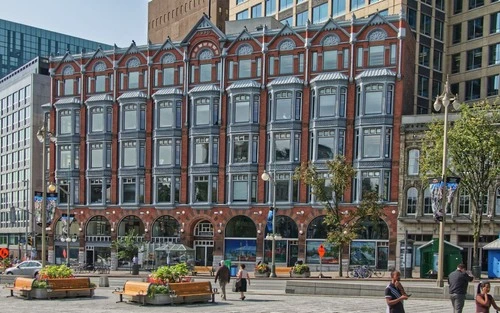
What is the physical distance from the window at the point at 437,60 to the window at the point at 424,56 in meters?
1.09

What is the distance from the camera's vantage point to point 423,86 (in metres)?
74.2

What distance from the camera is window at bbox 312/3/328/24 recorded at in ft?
263

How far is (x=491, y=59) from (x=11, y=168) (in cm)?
6288

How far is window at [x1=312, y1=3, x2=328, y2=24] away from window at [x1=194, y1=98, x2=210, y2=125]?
21.5 meters

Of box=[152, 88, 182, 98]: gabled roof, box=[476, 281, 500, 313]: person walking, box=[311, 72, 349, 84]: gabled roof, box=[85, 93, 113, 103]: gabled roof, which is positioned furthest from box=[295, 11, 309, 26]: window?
box=[476, 281, 500, 313]: person walking

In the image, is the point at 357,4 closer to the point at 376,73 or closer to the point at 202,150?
the point at 376,73

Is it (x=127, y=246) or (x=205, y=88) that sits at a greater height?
(x=205, y=88)

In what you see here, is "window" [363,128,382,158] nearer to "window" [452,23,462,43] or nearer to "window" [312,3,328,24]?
"window" [452,23,462,43]

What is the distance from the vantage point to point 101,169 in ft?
230

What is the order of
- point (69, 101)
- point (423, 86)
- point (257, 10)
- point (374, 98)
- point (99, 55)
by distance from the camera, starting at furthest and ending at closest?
point (257, 10)
point (423, 86)
point (69, 101)
point (99, 55)
point (374, 98)

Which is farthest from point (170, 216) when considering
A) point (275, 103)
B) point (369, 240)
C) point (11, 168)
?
point (11, 168)

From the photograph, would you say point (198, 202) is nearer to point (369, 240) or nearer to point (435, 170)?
point (369, 240)

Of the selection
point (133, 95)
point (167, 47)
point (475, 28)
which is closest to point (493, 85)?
point (475, 28)

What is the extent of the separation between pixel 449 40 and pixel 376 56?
69.1 ft
